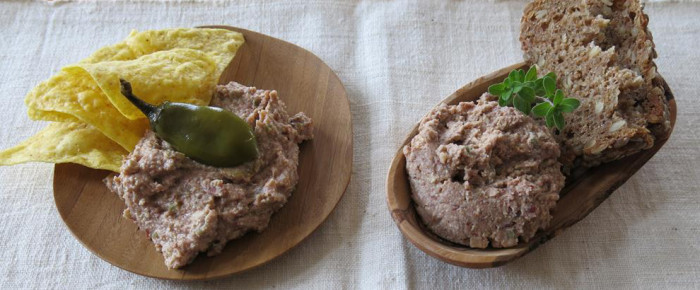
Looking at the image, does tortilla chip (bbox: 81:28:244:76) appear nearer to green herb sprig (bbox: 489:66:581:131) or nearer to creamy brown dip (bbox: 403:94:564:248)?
creamy brown dip (bbox: 403:94:564:248)

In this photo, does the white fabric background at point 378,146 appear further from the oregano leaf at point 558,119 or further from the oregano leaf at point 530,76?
the oregano leaf at point 530,76

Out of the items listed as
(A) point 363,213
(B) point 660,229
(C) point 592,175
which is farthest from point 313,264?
(B) point 660,229

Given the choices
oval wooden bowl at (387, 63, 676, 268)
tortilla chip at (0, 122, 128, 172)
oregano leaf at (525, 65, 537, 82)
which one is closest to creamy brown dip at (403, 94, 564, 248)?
oval wooden bowl at (387, 63, 676, 268)

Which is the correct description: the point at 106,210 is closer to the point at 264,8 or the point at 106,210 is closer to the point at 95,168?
the point at 95,168

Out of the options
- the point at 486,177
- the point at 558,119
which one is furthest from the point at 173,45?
the point at 558,119

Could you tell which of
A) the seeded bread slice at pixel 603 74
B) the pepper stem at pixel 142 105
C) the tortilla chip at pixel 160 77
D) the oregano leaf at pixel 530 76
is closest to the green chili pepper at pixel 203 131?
the pepper stem at pixel 142 105

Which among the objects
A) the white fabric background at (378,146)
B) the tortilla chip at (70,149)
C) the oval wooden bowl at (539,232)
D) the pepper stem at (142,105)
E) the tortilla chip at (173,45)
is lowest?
the white fabric background at (378,146)
